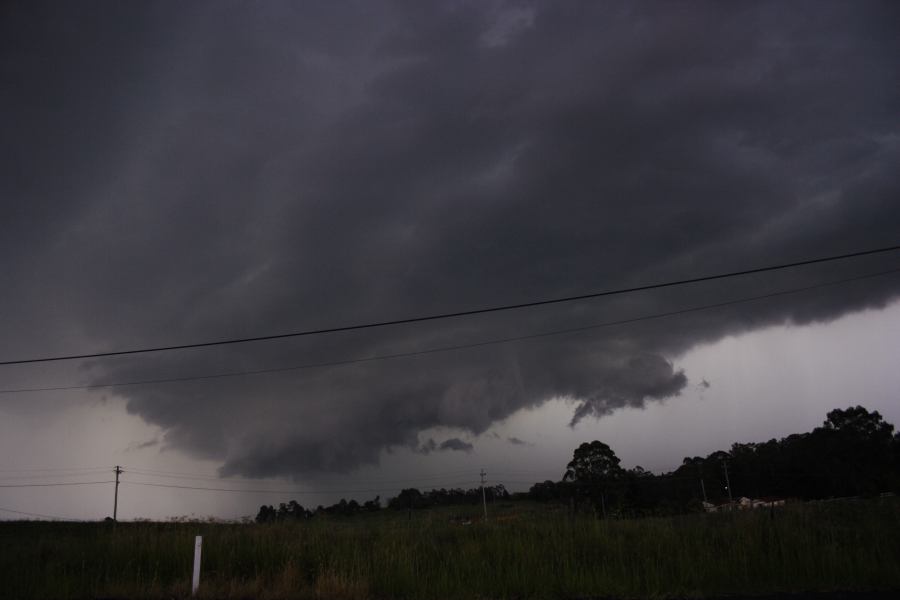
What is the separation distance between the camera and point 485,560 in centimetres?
1441

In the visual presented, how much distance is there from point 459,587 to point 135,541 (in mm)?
9665

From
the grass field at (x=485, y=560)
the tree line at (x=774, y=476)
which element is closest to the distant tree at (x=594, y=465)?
the tree line at (x=774, y=476)

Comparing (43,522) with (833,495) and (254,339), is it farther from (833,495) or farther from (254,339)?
(833,495)

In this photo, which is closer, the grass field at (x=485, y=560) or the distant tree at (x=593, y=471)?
the grass field at (x=485, y=560)

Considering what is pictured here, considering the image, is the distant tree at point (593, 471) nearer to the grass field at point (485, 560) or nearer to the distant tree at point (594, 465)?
the distant tree at point (594, 465)

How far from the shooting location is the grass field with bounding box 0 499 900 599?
12375 mm

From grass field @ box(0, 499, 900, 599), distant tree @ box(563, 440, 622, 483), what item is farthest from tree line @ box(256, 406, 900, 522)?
grass field @ box(0, 499, 900, 599)

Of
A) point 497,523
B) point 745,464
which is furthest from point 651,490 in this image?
point 497,523

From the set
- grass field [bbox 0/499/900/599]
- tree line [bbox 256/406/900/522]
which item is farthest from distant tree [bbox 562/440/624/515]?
grass field [bbox 0/499/900/599]

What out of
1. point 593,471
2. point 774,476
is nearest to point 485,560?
point 593,471

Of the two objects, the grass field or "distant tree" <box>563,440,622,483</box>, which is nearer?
the grass field

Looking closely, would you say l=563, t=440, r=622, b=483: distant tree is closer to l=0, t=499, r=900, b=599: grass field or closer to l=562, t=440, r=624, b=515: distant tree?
l=562, t=440, r=624, b=515: distant tree

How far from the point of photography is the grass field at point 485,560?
12.4 metres

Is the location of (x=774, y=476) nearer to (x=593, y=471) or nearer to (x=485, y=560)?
(x=593, y=471)
